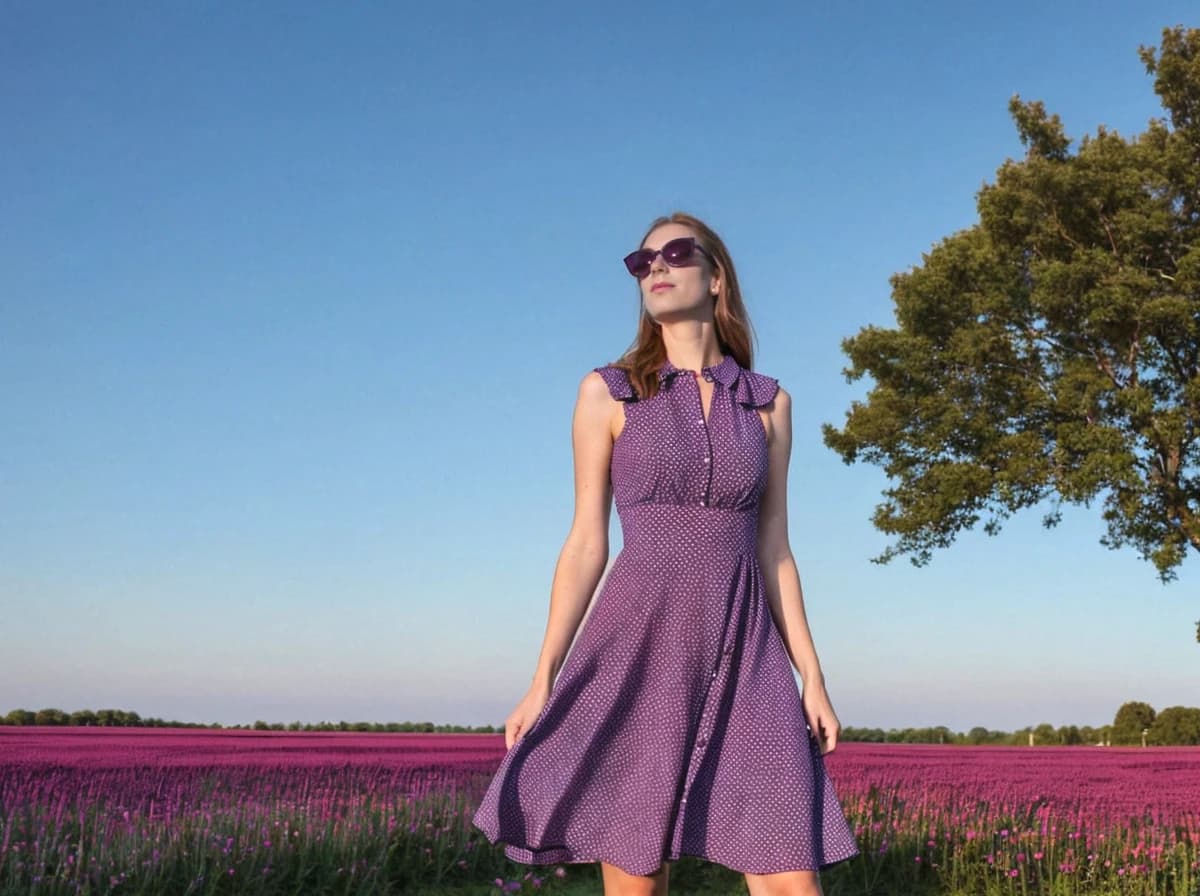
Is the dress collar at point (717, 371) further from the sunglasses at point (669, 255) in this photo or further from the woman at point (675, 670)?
the sunglasses at point (669, 255)

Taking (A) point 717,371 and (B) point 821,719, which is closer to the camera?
(B) point 821,719

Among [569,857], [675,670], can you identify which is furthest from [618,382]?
[569,857]

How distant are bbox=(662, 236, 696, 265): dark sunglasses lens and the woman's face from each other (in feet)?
0.06

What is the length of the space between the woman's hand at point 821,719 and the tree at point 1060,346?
1673cm

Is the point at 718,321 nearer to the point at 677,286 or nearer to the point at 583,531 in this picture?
the point at 677,286

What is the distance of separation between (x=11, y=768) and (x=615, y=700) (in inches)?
285

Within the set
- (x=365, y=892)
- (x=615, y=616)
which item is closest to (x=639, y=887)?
(x=615, y=616)

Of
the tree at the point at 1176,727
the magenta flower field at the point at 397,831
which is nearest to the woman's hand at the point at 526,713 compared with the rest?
the magenta flower field at the point at 397,831

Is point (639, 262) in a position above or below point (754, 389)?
above

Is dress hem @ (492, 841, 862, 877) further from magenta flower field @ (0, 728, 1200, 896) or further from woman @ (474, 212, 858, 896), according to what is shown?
magenta flower field @ (0, 728, 1200, 896)

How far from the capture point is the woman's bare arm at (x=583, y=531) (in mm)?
3217

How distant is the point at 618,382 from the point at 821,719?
1069 mm

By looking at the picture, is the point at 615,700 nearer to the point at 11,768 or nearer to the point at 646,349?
the point at 646,349

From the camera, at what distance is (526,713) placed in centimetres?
316
